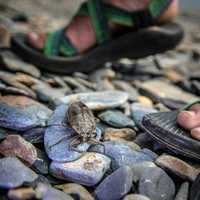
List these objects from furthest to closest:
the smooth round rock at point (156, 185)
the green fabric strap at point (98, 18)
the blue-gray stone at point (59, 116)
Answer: the green fabric strap at point (98, 18), the blue-gray stone at point (59, 116), the smooth round rock at point (156, 185)

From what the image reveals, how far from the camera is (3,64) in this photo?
1.83m

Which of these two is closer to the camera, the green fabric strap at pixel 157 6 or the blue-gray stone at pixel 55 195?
the blue-gray stone at pixel 55 195

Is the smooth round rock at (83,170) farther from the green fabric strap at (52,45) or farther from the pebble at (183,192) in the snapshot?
the green fabric strap at (52,45)

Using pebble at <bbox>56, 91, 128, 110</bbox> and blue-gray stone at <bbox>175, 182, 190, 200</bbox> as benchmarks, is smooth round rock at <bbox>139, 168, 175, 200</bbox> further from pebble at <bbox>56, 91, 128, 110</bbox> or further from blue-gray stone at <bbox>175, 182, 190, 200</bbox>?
pebble at <bbox>56, 91, 128, 110</bbox>

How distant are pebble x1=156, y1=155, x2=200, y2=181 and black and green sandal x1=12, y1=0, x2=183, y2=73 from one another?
735 millimetres

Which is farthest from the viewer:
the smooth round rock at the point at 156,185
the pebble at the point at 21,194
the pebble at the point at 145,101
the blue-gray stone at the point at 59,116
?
the pebble at the point at 145,101

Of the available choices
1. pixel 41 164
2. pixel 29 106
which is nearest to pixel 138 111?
pixel 29 106

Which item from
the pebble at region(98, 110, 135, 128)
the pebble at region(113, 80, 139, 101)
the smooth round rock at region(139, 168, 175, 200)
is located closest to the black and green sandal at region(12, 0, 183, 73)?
the pebble at region(113, 80, 139, 101)

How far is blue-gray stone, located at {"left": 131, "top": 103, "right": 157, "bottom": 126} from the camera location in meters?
1.55

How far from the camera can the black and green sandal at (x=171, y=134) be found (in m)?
1.29

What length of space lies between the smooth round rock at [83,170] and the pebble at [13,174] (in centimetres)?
7

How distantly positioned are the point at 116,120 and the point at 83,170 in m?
0.35

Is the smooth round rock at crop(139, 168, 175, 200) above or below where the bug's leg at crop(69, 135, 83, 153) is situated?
below

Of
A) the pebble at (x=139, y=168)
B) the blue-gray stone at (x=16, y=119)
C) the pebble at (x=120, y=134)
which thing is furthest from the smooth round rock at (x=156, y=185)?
the blue-gray stone at (x=16, y=119)
